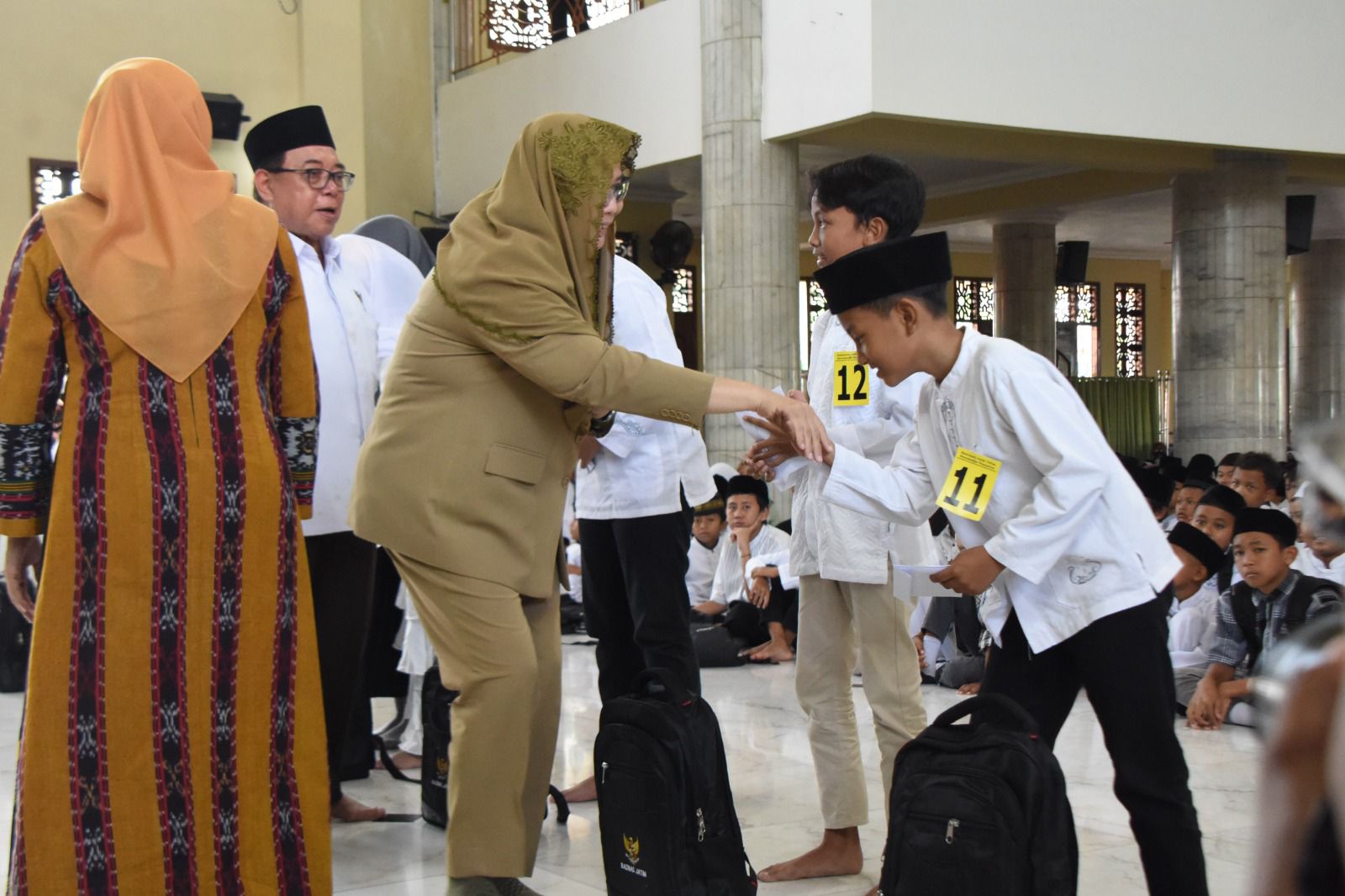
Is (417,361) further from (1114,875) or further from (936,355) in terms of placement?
(1114,875)

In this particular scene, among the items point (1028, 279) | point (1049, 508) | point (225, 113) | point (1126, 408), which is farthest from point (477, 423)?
point (1126, 408)

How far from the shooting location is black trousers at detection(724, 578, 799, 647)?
23.3 feet

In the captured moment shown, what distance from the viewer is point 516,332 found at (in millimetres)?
2580

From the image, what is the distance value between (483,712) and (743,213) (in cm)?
782

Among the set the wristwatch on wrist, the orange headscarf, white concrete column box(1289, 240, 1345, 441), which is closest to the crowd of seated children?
the wristwatch on wrist

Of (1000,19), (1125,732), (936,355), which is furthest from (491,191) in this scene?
(1000,19)

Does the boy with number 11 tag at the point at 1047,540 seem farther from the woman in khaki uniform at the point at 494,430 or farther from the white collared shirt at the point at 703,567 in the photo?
the white collared shirt at the point at 703,567

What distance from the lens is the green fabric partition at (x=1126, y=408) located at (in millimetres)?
19859

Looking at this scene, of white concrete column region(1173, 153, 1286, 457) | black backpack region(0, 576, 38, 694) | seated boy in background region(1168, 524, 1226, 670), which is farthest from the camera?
white concrete column region(1173, 153, 1286, 457)

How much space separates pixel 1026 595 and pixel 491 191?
1.27m

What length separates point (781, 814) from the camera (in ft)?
12.2

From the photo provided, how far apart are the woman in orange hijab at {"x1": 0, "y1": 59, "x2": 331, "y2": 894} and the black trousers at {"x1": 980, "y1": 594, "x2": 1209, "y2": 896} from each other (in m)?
1.32

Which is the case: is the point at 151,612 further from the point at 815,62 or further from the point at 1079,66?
the point at 1079,66

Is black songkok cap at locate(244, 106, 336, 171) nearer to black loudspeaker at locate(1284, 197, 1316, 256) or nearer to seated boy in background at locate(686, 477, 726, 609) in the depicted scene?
seated boy in background at locate(686, 477, 726, 609)
